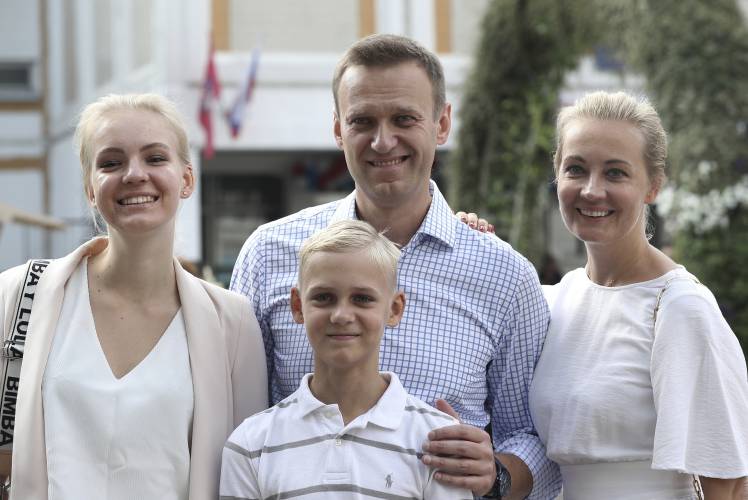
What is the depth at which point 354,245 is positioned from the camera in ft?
9.57

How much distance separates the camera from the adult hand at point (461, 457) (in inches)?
113

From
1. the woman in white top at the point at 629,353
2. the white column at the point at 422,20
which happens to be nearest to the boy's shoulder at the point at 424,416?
the woman in white top at the point at 629,353

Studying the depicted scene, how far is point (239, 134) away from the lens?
16.0 m

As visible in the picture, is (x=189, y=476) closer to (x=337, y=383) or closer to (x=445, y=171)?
(x=337, y=383)

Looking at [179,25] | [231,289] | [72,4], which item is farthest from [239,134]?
[231,289]

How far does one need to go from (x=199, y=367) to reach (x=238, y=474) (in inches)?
12.5

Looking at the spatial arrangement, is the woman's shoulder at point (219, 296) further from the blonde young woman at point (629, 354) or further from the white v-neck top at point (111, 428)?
the blonde young woman at point (629, 354)

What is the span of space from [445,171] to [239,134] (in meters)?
4.70

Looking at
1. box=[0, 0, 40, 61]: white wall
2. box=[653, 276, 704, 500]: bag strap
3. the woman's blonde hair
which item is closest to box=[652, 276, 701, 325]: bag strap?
box=[653, 276, 704, 500]: bag strap

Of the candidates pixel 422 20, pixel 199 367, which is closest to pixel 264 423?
pixel 199 367

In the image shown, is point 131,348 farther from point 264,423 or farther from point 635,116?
point 635,116

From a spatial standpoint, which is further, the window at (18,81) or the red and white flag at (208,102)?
the window at (18,81)

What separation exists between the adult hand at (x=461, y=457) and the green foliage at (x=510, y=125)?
8553mm

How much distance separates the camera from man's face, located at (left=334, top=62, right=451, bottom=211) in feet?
10.8
